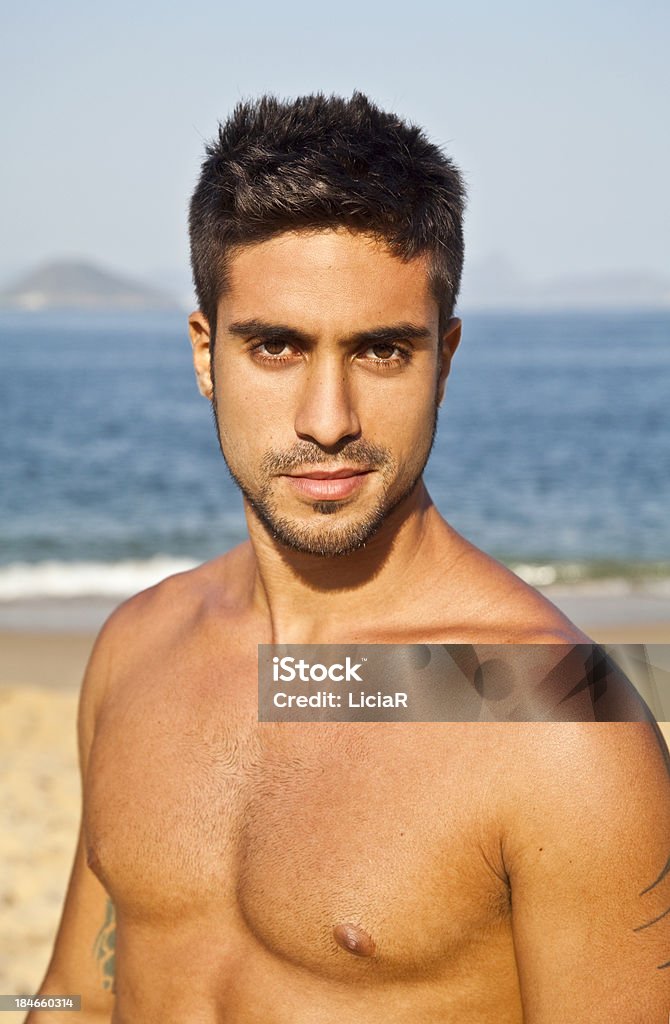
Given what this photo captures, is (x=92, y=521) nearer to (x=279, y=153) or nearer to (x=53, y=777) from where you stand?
(x=53, y=777)

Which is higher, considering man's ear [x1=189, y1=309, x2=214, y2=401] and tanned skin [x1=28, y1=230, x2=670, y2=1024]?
man's ear [x1=189, y1=309, x2=214, y2=401]

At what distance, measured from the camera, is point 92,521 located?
61.4 ft

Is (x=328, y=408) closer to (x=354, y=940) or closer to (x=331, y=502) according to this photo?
(x=331, y=502)

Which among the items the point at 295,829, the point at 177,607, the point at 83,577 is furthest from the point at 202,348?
the point at 83,577

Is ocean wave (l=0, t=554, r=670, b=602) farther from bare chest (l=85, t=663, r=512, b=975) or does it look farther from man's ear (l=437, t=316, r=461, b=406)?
man's ear (l=437, t=316, r=461, b=406)

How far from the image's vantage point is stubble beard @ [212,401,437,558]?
2.12 m

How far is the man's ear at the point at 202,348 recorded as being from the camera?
2.47 metres

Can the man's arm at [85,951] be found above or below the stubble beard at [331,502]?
below

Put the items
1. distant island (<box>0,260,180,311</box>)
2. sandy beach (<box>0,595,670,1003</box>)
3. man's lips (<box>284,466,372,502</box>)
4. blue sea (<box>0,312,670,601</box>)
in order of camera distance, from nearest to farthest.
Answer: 1. man's lips (<box>284,466,372,502</box>)
2. sandy beach (<box>0,595,670,1003</box>)
3. blue sea (<box>0,312,670,601</box>)
4. distant island (<box>0,260,180,311</box>)

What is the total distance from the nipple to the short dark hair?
3.57 ft

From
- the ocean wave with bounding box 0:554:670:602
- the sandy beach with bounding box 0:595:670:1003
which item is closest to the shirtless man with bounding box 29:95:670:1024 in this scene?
the sandy beach with bounding box 0:595:670:1003

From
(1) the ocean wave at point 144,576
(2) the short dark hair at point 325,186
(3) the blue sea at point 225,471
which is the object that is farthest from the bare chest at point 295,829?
(3) the blue sea at point 225,471

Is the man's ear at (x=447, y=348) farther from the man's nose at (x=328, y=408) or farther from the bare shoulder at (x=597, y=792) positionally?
the bare shoulder at (x=597, y=792)

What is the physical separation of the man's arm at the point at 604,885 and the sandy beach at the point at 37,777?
3832mm
